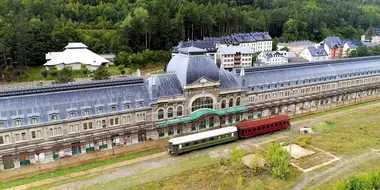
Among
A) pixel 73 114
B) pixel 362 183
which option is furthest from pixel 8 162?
pixel 362 183

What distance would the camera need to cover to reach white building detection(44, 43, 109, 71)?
9769 centimetres

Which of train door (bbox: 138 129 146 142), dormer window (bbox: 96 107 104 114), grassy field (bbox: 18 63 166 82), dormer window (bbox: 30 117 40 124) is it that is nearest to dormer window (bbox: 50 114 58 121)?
dormer window (bbox: 30 117 40 124)

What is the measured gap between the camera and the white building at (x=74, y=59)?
97688 mm

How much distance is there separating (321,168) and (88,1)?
14931cm

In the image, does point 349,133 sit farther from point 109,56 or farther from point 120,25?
point 120,25

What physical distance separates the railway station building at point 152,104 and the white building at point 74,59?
145 ft

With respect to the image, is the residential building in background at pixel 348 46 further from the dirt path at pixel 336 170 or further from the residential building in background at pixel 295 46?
the dirt path at pixel 336 170

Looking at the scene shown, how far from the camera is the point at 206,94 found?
62.2 meters

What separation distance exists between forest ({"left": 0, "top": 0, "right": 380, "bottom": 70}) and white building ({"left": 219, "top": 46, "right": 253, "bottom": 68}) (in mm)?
22136

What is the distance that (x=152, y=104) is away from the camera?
5738cm

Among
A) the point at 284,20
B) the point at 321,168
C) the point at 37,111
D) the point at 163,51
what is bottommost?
the point at 321,168

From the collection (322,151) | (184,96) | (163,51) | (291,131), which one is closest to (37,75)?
(163,51)

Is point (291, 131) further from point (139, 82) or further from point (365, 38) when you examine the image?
point (365, 38)

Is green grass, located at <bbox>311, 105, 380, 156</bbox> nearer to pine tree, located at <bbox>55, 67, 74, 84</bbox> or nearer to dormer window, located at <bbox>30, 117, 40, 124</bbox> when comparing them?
dormer window, located at <bbox>30, 117, 40, 124</bbox>
